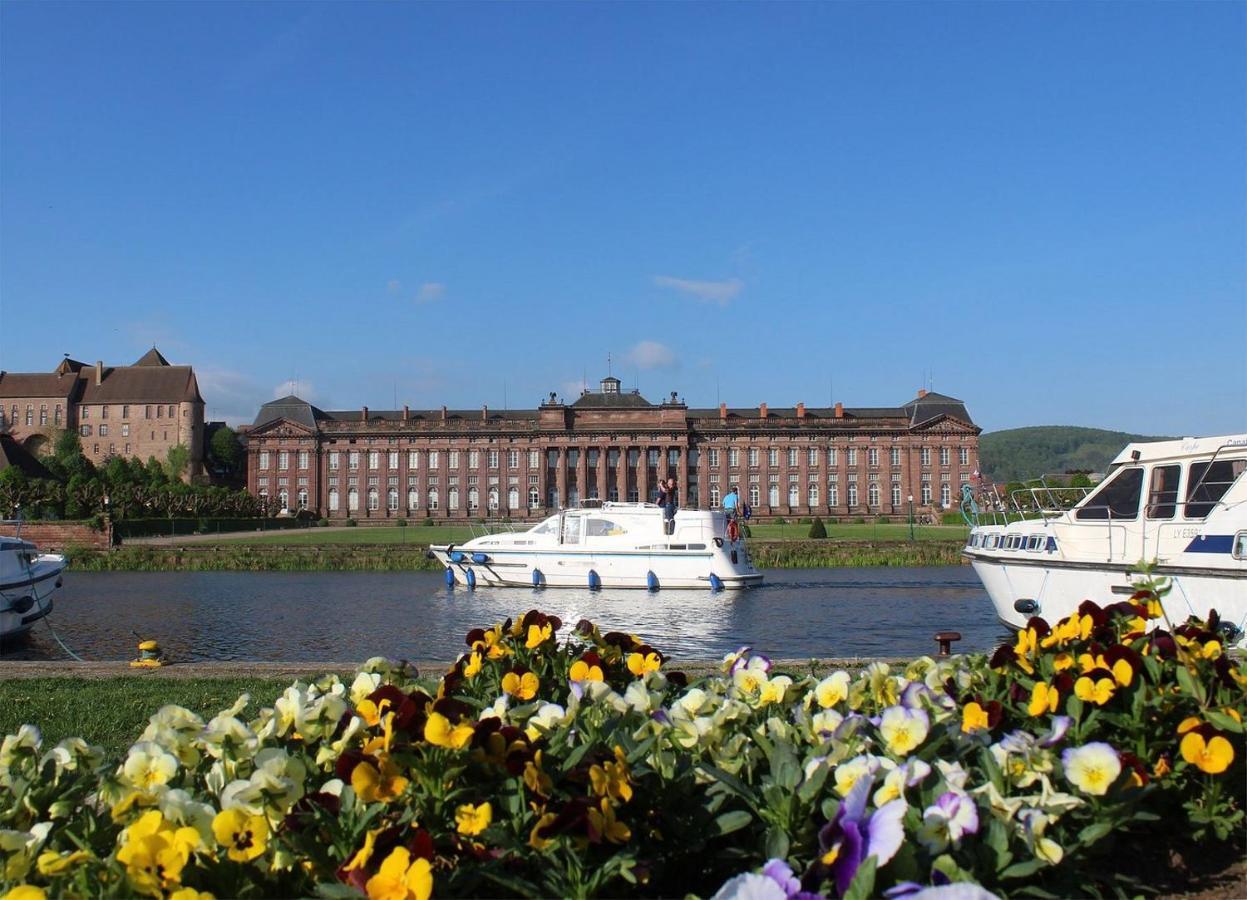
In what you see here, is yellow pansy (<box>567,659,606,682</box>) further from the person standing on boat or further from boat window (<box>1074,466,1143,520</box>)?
the person standing on boat

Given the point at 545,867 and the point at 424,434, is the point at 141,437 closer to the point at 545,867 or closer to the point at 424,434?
the point at 424,434

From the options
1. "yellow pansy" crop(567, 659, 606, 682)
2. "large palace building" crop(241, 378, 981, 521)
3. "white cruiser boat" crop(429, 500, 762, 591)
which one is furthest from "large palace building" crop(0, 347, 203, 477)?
"yellow pansy" crop(567, 659, 606, 682)

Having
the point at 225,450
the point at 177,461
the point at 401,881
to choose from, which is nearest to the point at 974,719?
the point at 401,881

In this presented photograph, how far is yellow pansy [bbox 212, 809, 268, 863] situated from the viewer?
3.12 m

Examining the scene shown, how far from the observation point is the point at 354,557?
51.1 metres

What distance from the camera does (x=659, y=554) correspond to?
35.2 m

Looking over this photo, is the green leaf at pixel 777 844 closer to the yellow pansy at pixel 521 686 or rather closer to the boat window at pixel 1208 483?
the yellow pansy at pixel 521 686

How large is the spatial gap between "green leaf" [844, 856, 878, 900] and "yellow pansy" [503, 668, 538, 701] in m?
2.59

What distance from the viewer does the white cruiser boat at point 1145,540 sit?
14945 millimetres

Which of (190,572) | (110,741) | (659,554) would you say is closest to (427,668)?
(110,741)

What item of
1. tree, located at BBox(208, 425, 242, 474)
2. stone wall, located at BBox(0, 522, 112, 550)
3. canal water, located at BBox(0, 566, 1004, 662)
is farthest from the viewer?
tree, located at BBox(208, 425, 242, 474)

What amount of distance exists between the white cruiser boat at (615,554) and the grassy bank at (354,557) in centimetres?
1346

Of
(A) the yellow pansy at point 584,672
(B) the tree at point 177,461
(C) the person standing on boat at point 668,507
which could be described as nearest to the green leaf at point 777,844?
(A) the yellow pansy at point 584,672

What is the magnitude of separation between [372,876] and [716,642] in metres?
18.8
